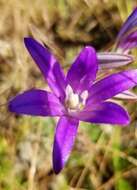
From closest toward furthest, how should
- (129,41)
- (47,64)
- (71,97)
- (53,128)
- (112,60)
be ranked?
(47,64), (71,97), (112,60), (129,41), (53,128)

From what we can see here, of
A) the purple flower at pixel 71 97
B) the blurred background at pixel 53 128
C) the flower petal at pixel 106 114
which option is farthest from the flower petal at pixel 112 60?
the blurred background at pixel 53 128

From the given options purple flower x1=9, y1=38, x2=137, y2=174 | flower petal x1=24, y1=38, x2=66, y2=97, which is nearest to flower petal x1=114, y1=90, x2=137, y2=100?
purple flower x1=9, y1=38, x2=137, y2=174

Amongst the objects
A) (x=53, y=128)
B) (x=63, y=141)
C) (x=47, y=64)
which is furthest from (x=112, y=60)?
(x=53, y=128)

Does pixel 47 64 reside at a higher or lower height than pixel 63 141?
higher

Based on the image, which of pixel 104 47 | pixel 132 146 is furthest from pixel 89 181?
pixel 104 47

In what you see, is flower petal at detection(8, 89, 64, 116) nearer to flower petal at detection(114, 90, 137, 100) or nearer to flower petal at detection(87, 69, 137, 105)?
flower petal at detection(87, 69, 137, 105)

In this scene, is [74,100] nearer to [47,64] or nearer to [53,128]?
[47,64]

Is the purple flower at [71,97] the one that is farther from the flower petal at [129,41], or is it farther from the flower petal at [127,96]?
the flower petal at [129,41]
